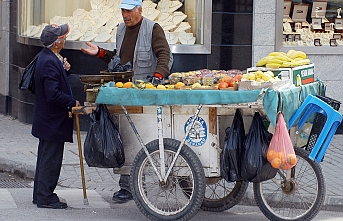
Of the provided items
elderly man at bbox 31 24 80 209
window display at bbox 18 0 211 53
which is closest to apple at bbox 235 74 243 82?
elderly man at bbox 31 24 80 209

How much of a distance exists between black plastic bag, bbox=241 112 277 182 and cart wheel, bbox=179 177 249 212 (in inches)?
28.0

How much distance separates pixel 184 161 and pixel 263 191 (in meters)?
0.71

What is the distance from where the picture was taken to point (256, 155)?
5797 millimetres

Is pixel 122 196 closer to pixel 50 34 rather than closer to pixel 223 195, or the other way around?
pixel 223 195

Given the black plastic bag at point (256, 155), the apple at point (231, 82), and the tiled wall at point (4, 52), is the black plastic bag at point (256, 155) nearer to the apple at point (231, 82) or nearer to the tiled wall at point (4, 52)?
the apple at point (231, 82)

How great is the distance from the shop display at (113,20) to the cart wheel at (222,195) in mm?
3809

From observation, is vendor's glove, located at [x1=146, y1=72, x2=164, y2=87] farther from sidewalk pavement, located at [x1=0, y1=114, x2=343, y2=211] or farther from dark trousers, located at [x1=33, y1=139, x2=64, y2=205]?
sidewalk pavement, located at [x1=0, y1=114, x2=343, y2=211]

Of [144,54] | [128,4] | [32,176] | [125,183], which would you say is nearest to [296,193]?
[125,183]

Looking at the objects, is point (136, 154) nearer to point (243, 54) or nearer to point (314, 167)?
point (314, 167)

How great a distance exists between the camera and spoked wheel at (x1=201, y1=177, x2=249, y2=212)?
662 centimetres

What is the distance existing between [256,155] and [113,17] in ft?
17.4

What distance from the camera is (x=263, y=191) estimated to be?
6.21m

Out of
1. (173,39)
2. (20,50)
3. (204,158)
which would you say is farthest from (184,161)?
(20,50)

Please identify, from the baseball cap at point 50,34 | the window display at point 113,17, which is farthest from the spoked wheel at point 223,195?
the window display at point 113,17
